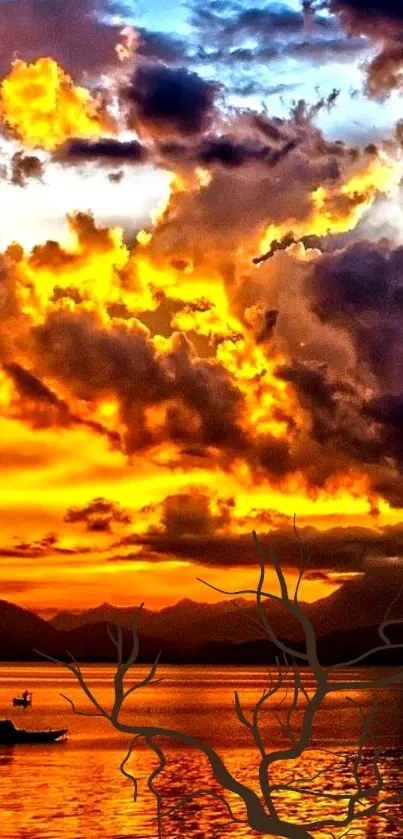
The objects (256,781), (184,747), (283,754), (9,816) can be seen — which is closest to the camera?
(283,754)

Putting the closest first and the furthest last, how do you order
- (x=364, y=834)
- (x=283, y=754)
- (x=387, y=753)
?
(x=283, y=754), (x=364, y=834), (x=387, y=753)

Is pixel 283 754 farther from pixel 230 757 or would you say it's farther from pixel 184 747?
pixel 184 747

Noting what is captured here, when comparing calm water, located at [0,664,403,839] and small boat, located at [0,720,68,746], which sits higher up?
small boat, located at [0,720,68,746]

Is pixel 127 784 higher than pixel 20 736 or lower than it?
lower

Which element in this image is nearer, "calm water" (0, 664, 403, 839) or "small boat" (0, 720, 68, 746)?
"calm water" (0, 664, 403, 839)

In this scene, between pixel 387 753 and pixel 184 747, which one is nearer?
pixel 387 753

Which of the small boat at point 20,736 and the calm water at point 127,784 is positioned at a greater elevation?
the small boat at point 20,736

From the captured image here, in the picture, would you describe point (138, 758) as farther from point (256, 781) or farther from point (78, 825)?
point (78, 825)

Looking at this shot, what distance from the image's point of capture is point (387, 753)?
9838 centimetres

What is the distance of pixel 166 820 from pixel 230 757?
37.4 m

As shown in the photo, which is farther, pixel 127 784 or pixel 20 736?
pixel 20 736

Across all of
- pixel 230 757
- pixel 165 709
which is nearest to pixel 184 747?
pixel 230 757

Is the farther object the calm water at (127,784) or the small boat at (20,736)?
the small boat at (20,736)

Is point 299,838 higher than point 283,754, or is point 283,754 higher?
point 283,754
